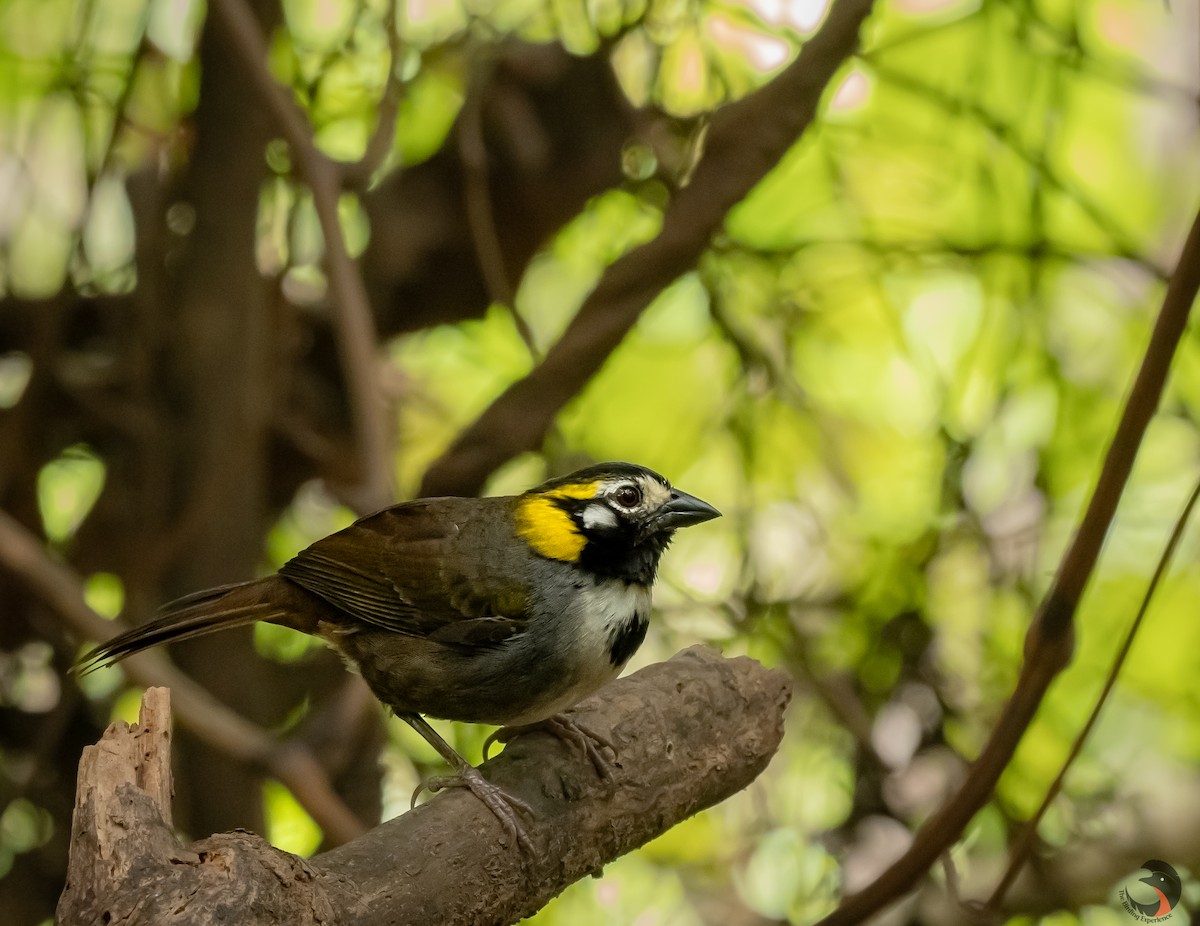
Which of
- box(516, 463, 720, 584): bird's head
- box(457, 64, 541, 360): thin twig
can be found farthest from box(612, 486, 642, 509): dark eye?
box(457, 64, 541, 360): thin twig

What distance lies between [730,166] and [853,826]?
1.95 metres

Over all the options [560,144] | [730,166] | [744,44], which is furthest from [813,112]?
[560,144]

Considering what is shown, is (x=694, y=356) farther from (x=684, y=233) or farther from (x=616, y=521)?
(x=616, y=521)

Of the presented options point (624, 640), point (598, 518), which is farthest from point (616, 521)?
point (624, 640)

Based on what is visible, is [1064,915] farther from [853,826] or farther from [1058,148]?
[1058,148]

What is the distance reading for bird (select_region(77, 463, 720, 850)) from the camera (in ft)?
8.63

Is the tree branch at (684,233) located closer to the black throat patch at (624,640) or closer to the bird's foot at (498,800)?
the black throat patch at (624,640)

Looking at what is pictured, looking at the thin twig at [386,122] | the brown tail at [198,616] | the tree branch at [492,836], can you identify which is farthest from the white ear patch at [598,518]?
the thin twig at [386,122]

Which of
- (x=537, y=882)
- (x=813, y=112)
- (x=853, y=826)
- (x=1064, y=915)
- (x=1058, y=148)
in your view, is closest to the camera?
(x=537, y=882)

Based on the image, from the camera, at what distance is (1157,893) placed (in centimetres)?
313

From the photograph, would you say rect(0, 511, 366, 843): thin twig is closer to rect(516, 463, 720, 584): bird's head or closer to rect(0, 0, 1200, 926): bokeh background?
rect(0, 0, 1200, 926): bokeh background

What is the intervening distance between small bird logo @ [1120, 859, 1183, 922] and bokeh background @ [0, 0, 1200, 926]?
34cm

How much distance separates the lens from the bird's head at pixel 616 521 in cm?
282

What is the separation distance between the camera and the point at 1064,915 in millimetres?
3350
